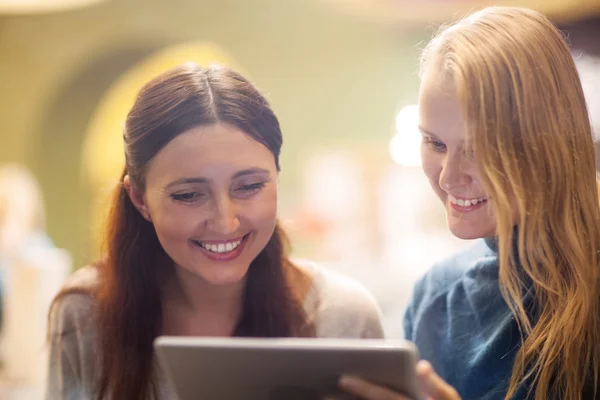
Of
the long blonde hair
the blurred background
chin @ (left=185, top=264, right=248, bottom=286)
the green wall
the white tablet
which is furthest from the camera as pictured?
the green wall

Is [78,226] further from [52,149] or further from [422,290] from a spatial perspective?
[422,290]

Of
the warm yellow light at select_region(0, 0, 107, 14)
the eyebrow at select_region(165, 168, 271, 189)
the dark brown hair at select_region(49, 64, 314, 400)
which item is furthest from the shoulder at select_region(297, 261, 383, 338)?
the warm yellow light at select_region(0, 0, 107, 14)

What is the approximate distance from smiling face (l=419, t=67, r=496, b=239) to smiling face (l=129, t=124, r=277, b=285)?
9.8 inches

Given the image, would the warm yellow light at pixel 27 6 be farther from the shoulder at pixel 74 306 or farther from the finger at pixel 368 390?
the finger at pixel 368 390

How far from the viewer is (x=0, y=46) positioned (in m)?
1.87

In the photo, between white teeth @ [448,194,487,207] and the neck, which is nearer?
white teeth @ [448,194,487,207]

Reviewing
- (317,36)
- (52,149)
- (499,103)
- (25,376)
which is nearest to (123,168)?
(499,103)

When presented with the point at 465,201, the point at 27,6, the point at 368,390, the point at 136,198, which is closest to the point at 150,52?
the point at 27,6

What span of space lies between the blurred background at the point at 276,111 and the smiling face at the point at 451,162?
3.4 inches

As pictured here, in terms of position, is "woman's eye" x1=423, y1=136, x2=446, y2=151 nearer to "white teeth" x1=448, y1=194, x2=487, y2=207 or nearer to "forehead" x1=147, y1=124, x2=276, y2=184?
"white teeth" x1=448, y1=194, x2=487, y2=207

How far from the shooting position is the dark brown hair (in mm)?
1052

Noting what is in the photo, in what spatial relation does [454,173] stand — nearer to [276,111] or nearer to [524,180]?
[524,180]

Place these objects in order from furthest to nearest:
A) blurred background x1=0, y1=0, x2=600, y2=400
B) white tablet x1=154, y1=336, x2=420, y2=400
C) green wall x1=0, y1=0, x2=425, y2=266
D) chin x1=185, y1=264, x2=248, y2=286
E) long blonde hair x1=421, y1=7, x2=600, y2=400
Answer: green wall x1=0, y1=0, x2=425, y2=266, blurred background x1=0, y1=0, x2=600, y2=400, chin x1=185, y1=264, x2=248, y2=286, long blonde hair x1=421, y1=7, x2=600, y2=400, white tablet x1=154, y1=336, x2=420, y2=400

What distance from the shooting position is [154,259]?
1151mm
